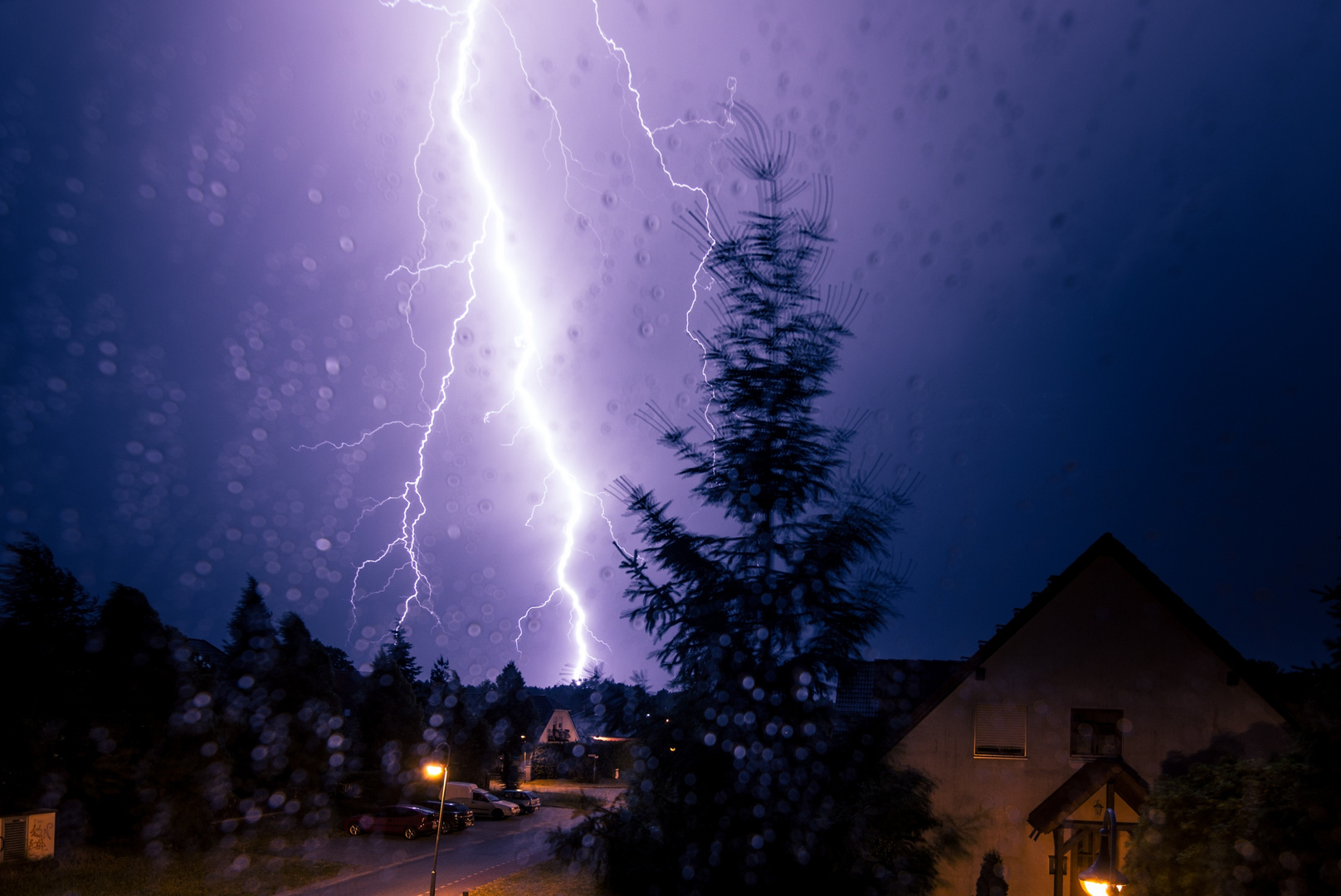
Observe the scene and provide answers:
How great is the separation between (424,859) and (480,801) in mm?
11679

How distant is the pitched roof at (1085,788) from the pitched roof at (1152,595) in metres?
2.26

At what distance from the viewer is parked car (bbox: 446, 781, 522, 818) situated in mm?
31609

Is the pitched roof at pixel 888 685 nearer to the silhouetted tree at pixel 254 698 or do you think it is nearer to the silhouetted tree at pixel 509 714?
the silhouetted tree at pixel 254 698

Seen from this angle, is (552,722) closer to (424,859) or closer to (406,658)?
(406,658)

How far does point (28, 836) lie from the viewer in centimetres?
1644

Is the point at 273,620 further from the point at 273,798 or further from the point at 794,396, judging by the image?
the point at 794,396

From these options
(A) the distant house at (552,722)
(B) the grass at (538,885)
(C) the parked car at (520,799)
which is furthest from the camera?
(A) the distant house at (552,722)

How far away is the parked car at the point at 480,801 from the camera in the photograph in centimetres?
3161

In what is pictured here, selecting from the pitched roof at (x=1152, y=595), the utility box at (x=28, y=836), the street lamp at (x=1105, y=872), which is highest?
the pitched roof at (x=1152, y=595)

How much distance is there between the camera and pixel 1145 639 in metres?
12.4

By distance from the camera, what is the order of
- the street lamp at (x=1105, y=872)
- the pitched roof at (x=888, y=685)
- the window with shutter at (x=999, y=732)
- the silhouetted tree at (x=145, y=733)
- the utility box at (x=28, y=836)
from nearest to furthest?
1. the street lamp at (x=1105, y=872)
2. the pitched roof at (x=888, y=685)
3. the window with shutter at (x=999, y=732)
4. the utility box at (x=28, y=836)
5. the silhouetted tree at (x=145, y=733)

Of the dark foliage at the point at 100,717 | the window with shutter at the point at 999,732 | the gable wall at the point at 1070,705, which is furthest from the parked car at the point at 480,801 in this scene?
the window with shutter at the point at 999,732

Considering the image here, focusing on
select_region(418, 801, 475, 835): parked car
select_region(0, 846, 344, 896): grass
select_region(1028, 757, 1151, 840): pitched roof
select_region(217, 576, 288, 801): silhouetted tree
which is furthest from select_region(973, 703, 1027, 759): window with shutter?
select_region(217, 576, 288, 801): silhouetted tree

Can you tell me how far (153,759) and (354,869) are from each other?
6230 mm
